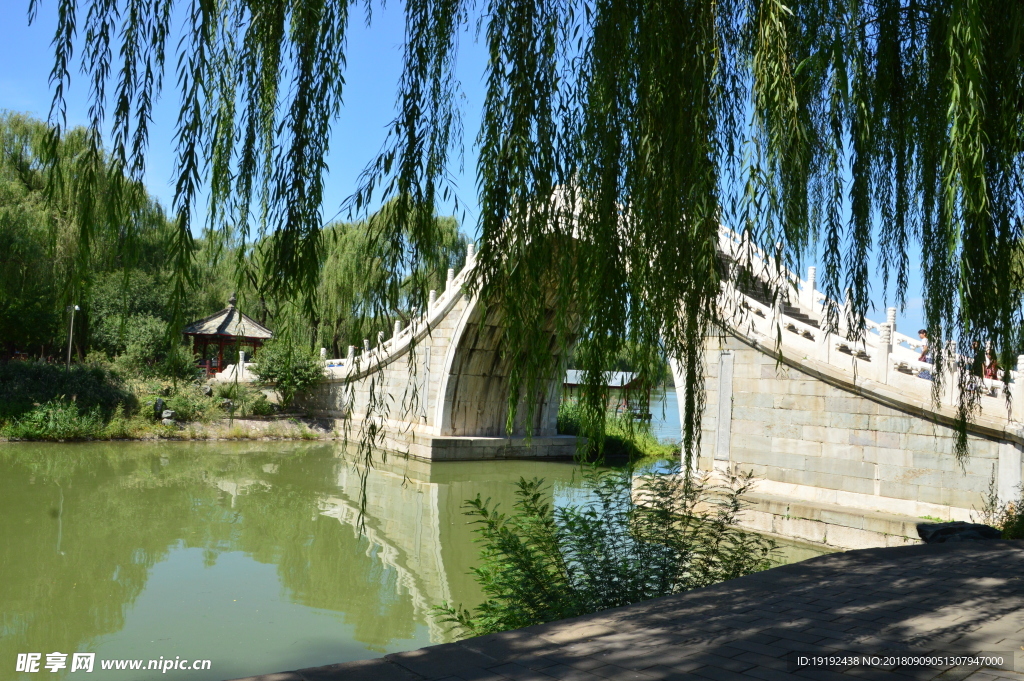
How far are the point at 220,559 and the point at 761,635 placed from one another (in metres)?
6.13

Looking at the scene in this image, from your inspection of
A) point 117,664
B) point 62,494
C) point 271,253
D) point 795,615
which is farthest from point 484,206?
point 62,494

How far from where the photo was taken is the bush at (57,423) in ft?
48.0

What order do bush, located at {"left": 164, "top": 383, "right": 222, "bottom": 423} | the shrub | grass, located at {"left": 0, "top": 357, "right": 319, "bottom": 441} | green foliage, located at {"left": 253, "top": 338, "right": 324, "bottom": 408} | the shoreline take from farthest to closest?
the shrub → green foliage, located at {"left": 253, "top": 338, "right": 324, "bottom": 408} → bush, located at {"left": 164, "top": 383, "right": 222, "bottom": 423} → the shoreline → grass, located at {"left": 0, "top": 357, "right": 319, "bottom": 441}

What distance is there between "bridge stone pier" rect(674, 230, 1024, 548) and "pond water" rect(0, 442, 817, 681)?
3.25ft

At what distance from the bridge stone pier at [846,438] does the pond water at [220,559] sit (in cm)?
99

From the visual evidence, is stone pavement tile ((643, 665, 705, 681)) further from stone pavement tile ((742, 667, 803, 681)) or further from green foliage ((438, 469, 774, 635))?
green foliage ((438, 469, 774, 635))

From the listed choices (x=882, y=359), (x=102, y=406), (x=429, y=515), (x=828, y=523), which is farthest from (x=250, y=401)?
(x=882, y=359)

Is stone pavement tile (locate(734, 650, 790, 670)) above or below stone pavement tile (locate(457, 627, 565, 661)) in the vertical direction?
above

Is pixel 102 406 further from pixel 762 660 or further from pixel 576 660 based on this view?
pixel 762 660

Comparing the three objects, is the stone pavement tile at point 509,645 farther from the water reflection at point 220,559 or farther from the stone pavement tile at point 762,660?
the water reflection at point 220,559

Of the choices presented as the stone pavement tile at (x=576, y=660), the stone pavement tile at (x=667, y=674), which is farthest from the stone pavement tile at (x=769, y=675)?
the stone pavement tile at (x=576, y=660)

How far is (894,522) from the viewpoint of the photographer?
27.1 feet

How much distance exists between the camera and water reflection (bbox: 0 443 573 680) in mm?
5480

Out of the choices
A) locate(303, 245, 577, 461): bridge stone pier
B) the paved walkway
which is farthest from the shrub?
the paved walkway
